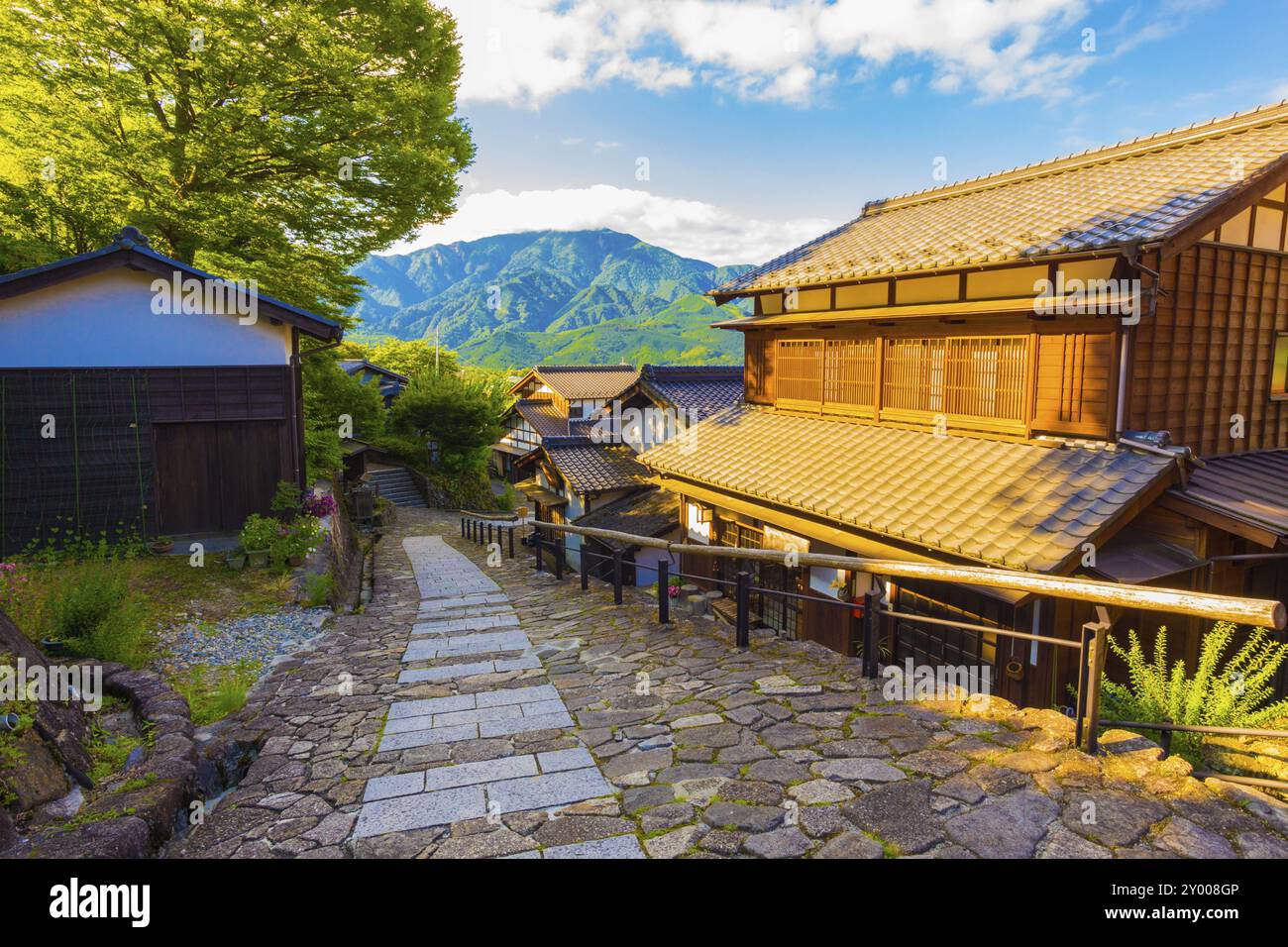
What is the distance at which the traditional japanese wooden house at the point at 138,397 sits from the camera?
1176 centimetres

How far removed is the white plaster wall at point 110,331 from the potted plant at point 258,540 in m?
3.48

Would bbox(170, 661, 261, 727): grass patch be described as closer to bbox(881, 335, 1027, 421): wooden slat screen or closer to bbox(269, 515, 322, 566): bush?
bbox(269, 515, 322, 566): bush

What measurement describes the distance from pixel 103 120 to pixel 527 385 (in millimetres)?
39746

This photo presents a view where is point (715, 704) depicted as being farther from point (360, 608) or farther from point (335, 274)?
point (335, 274)

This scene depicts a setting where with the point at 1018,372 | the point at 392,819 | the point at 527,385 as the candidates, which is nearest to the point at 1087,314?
the point at 1018,372

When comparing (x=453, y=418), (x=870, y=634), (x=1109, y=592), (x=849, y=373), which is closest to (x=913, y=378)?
(x=849, y=373)

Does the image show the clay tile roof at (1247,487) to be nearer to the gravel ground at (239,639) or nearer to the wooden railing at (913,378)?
the wooden railing at (913,378)

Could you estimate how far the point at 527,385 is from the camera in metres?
54.7

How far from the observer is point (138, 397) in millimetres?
12477

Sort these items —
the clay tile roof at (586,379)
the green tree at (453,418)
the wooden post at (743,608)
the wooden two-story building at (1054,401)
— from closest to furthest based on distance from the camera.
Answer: the wooden two-story building at (1054,401) → the wooden post at (743,608) → the green tree at (453,418) → the clay tile roof at (586,379)

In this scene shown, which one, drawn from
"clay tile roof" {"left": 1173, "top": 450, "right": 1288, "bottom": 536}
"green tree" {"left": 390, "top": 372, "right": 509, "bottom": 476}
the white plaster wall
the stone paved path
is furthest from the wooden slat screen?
"green tree" {"left": 390, "top": 372, "right": 509, "bottom": 476}

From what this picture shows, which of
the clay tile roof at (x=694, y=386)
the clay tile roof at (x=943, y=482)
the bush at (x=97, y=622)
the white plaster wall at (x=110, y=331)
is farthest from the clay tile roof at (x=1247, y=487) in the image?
the white plaster wall at (x=110, y=331)

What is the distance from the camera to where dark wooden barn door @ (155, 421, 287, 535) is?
1281 centimetres

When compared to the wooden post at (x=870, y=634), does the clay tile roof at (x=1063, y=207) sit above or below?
above
